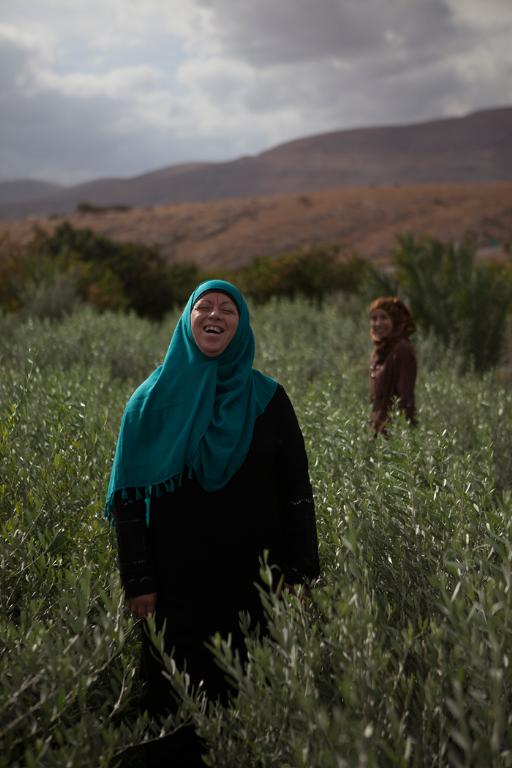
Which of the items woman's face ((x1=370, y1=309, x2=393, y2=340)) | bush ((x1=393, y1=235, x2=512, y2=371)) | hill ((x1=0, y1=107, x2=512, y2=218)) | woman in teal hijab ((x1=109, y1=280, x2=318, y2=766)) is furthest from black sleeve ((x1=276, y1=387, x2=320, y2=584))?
hill ((x1=0, y1=107, x2=512, y2=218))

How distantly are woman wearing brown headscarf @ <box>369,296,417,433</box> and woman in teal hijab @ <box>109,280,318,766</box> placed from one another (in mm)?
2541

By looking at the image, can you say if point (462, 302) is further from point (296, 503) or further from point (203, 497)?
point (203, 497)

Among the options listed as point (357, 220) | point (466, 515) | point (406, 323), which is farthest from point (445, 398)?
point (357, 220)

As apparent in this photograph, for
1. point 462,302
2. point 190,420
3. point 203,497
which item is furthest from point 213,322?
point 462,302

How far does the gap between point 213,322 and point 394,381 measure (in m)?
2.78

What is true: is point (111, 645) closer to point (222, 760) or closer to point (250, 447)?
point (222, 760)

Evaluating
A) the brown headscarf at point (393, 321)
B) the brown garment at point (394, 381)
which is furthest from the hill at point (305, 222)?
the brown garment at point (394, 381)

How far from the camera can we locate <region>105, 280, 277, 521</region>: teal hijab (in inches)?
84.9

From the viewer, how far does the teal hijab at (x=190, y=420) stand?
2156 mm

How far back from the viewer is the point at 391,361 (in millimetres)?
4801

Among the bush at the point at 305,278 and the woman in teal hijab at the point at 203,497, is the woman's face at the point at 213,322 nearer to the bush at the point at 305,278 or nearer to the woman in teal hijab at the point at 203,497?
the woman in teal hijab at the point at 203,497

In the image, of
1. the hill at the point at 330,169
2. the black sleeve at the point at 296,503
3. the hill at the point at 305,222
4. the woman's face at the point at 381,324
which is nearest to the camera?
the black sleeve at the point at 296,503

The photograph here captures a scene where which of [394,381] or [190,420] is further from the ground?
[190,420]

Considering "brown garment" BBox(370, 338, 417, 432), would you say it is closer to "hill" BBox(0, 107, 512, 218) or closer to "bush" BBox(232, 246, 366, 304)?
"bush" BBox(232, 246, 366, 304)
